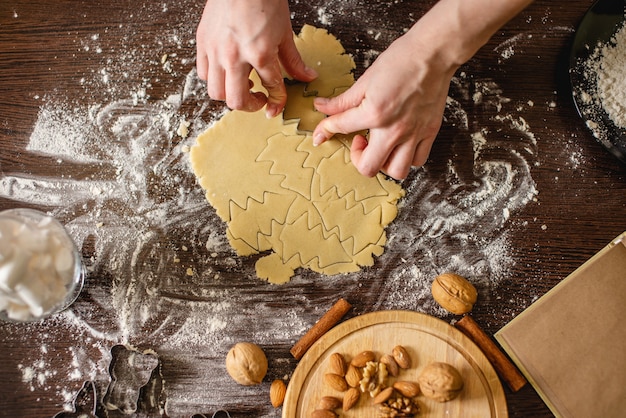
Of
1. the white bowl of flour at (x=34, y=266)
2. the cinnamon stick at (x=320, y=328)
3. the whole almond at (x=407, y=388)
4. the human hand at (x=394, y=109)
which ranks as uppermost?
the human hand at (x=394, y=109)

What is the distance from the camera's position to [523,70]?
1.08m

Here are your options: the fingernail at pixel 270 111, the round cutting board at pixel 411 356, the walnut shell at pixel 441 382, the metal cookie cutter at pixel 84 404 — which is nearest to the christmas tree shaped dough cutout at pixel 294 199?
the fingernail at pixel 270 111

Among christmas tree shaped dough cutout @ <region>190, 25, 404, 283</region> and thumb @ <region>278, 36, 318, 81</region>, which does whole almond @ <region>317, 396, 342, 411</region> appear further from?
thumb @ <region>278, 36, 318, 81</region>

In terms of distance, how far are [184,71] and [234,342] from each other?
0.56 metres

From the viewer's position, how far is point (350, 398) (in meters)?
0.96

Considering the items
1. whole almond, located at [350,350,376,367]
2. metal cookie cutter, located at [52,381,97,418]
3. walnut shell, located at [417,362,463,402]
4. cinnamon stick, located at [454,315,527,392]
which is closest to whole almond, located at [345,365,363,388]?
whole almond, located at [350,350,376,367]

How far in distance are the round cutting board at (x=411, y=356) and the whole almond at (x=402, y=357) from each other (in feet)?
0.04

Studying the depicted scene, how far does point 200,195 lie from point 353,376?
0.46 metres

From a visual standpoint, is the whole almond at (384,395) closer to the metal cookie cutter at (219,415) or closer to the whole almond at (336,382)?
the whole almond at (336,382)

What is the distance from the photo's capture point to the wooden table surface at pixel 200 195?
1023mm

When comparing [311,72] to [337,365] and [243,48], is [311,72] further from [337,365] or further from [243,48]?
[337,365]

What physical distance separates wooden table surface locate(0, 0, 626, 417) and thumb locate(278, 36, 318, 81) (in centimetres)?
12

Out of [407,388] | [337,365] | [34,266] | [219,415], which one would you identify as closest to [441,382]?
[407,388]

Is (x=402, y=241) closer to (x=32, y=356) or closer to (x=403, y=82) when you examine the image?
(x=403, y=82)
